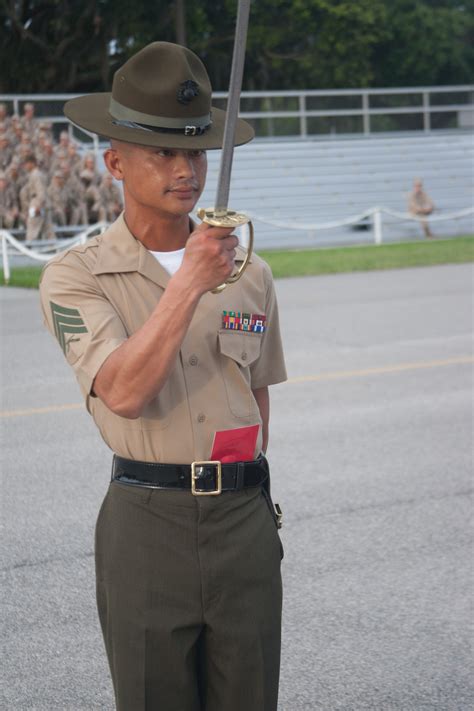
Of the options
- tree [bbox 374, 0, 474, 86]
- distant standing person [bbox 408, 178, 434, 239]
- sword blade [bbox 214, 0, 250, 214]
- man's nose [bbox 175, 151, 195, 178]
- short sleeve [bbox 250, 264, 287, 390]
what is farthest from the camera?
tree [bbox 374, 0, 474, 86]

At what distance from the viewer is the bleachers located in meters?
29.3

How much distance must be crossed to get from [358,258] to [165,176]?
1912 centimetres

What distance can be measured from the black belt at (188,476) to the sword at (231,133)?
2.02 feet

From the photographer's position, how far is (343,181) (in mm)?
31953

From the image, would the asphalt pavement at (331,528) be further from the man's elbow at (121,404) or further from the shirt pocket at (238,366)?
the man's elbow at (121,404)

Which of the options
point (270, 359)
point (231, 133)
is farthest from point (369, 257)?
point (231, 133)

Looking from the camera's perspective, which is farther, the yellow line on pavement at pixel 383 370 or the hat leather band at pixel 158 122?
the yellow line on pavement at pixel 383 370

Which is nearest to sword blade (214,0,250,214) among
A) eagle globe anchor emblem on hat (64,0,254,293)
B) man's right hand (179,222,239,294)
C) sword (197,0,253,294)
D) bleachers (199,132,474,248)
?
sword (197,0,253,294)

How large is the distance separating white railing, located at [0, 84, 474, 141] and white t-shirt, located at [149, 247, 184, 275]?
25628 mm

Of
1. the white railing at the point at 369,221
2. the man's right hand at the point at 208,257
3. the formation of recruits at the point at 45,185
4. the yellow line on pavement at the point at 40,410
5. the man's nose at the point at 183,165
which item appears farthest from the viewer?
the white railing at the point at 369,221

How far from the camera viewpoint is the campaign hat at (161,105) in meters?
2.57

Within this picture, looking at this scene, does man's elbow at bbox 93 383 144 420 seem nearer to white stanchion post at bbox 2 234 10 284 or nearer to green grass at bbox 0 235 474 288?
green grass at bbox 0 235 474 288

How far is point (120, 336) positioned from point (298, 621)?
272cm

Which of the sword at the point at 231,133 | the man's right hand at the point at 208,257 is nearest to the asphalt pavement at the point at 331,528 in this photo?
the man's right hand at the point at 208,257
